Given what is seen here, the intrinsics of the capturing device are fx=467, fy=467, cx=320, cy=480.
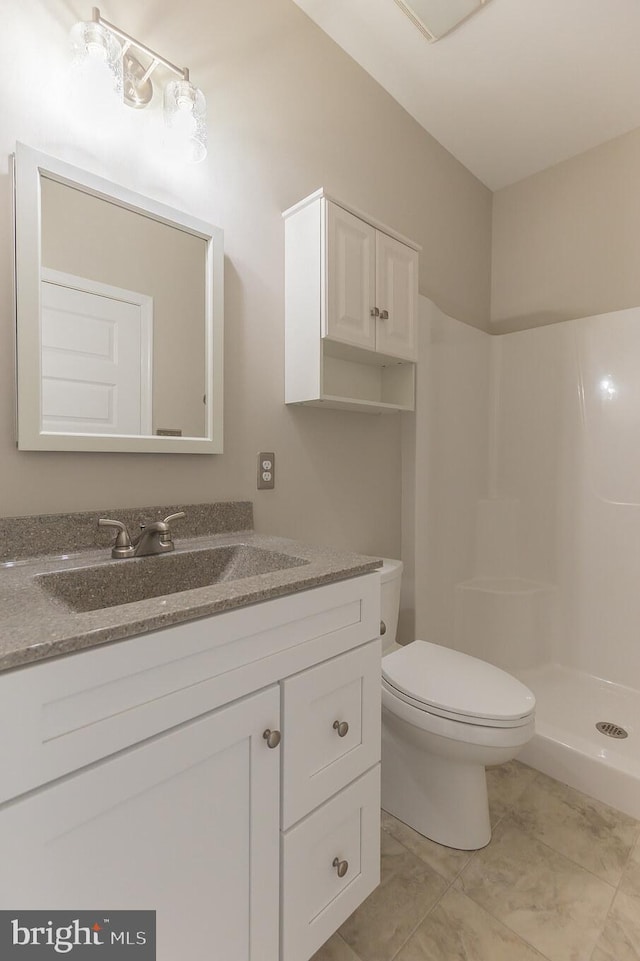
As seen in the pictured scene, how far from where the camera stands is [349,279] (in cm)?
154

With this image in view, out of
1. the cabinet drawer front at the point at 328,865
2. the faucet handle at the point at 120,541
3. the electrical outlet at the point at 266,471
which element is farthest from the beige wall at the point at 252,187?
the cabinet drawer front at the point at 328,865

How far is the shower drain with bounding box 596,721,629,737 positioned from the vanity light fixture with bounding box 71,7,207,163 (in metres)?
2.39

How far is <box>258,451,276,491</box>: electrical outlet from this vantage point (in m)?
1.53

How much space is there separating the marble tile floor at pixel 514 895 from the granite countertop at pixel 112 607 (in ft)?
2.99

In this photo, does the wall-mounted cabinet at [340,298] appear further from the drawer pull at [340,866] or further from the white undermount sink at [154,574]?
the drawer pull at [340,866]

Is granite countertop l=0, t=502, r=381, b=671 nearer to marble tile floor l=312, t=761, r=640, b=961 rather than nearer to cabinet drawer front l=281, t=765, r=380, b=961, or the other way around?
cabinet drawer front l=281, t=765, r=380, b=961

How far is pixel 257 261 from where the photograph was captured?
4.93ft

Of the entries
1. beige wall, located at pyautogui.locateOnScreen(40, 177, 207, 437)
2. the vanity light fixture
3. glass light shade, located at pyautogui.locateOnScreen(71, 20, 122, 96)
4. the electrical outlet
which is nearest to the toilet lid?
the electrical outlet

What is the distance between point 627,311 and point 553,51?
3.48 feet

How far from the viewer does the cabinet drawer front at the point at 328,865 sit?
912 mm

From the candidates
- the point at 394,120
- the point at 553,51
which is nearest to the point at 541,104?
the point at 553,51

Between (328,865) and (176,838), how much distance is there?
426 mm

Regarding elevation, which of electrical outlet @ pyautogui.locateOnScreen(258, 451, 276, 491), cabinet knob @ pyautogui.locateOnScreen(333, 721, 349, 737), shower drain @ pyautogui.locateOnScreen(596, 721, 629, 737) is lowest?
shower drain @ pyautogui.locateOnScreen(596, 721, 629, 737)

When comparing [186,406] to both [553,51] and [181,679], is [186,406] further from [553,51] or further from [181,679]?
[553,51]
